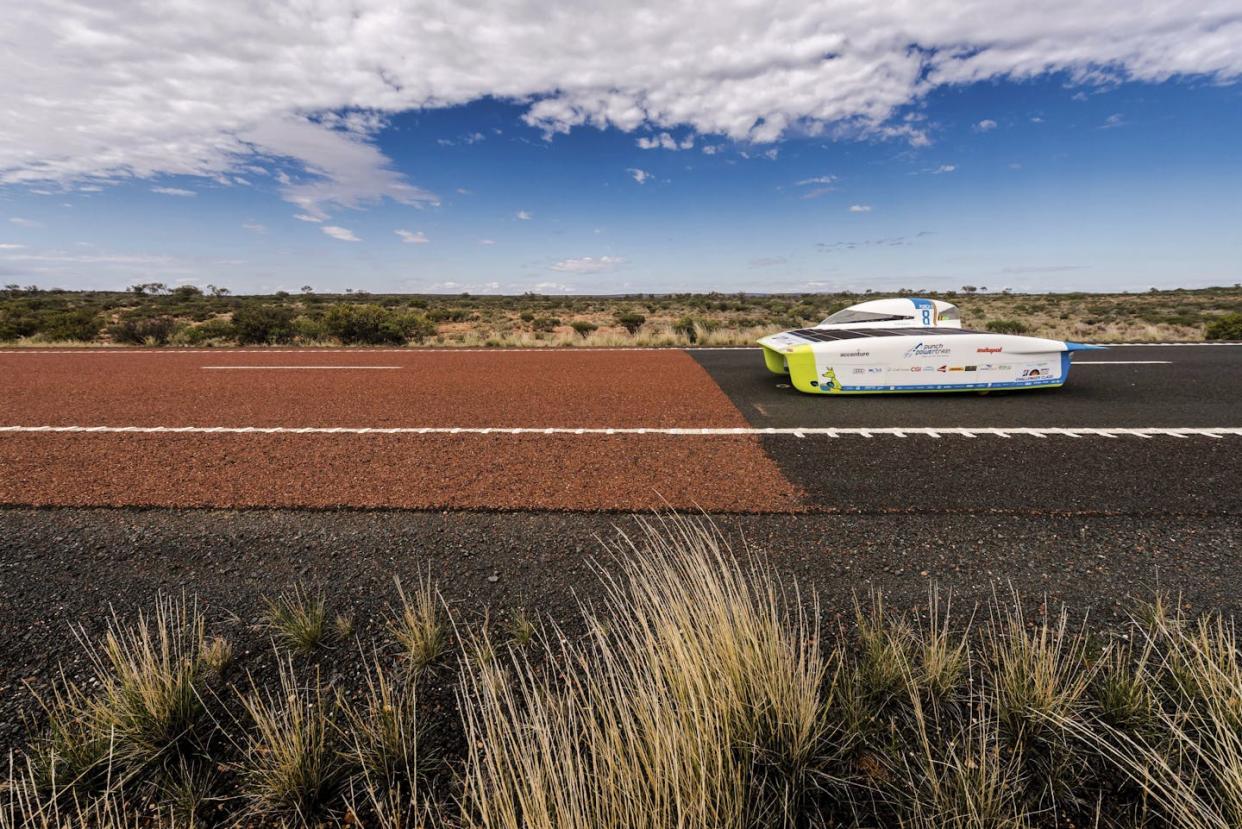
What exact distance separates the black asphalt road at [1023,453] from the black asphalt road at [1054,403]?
22 mm

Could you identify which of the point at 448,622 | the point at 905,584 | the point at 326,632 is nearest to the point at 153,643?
the point at 326,632

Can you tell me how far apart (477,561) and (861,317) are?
8673 millimetres

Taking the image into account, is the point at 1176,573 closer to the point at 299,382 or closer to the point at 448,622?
the point at 448,622

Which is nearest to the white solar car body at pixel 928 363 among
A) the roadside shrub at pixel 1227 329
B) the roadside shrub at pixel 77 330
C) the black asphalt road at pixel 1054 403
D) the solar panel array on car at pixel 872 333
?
the solar panel array on car at pixel 872 333

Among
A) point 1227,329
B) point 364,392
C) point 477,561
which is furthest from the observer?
point 1227,329

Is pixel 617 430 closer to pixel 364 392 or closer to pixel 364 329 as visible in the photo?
pixel 364 392

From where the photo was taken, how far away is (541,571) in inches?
132

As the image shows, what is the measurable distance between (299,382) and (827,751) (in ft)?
33.1

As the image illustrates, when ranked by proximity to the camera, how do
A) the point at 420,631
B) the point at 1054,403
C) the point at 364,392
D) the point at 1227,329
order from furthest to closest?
the point at 1227,329
the point at 364,392
the point at 1054,403
the point at 420,631

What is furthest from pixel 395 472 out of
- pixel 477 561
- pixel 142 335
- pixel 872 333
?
pixel 142 335

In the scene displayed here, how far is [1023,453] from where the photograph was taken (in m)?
5.31

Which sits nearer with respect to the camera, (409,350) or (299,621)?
(299,621)

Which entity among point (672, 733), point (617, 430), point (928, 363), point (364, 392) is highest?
point (928, 363)

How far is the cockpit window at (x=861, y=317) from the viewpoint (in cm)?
945
